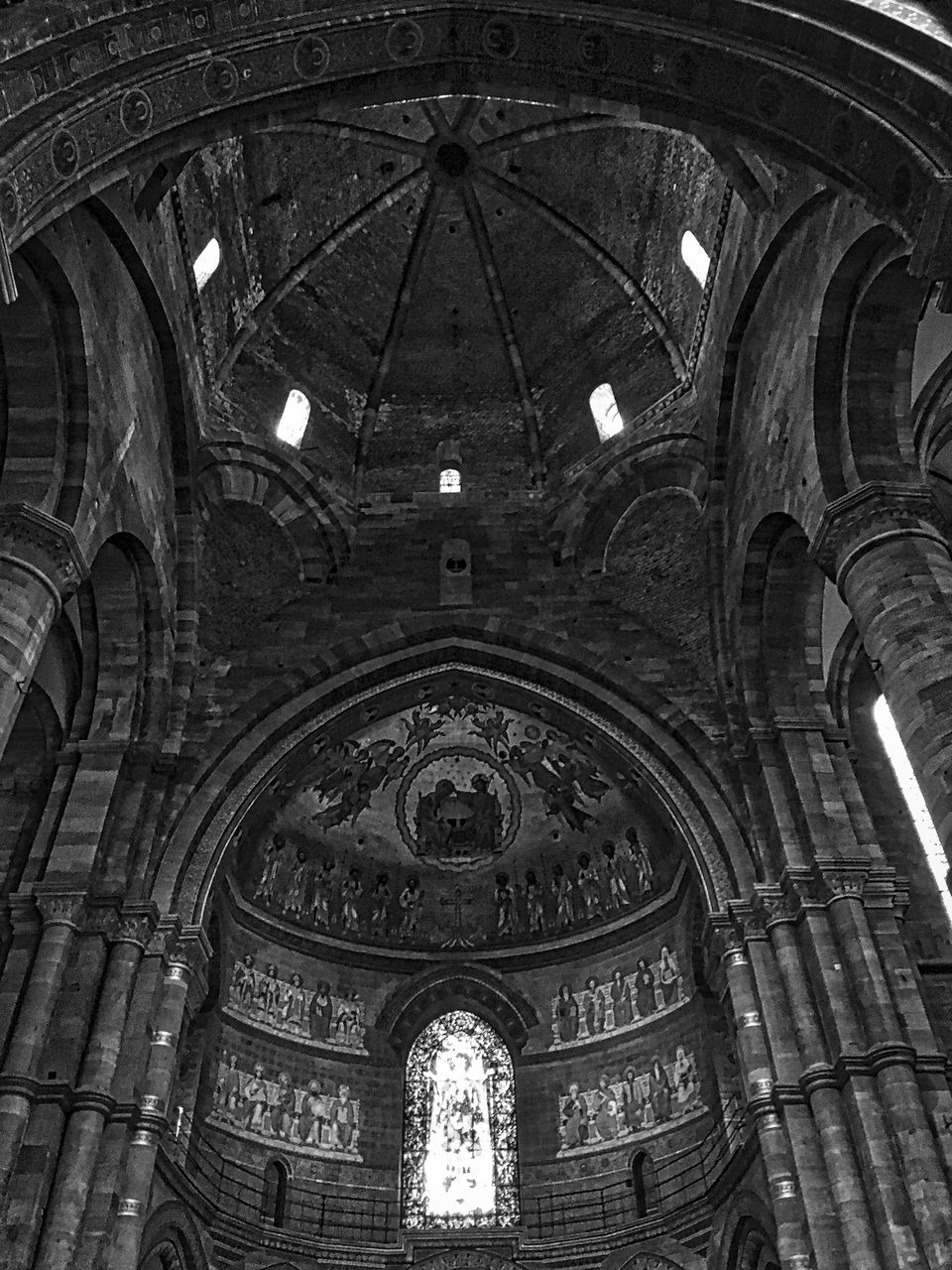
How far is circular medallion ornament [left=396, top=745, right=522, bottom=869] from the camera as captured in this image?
57.0 feet

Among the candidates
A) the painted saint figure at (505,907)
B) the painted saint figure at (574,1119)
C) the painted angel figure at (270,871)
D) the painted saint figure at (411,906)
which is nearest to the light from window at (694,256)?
the painted saint figure at (505,907)

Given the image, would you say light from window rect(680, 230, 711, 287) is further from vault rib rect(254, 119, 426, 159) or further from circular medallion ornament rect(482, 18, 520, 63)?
circular medallion ornament rect(482, 18, 520, 63)

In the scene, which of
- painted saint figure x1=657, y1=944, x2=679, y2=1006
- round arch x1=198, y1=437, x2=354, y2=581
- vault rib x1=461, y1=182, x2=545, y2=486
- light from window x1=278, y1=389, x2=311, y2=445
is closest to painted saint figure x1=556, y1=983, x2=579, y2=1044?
painted saint figure x1=657, y1=944, x2=679, y2=1006

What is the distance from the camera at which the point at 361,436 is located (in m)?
18.4

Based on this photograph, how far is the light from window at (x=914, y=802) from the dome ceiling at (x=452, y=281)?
5489mm

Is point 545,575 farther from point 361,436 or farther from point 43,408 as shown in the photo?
point 43,408

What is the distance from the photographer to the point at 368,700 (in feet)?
52.2

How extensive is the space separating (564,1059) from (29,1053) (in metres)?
7.32

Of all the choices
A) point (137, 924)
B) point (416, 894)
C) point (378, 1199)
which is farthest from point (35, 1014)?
point (416, 894)

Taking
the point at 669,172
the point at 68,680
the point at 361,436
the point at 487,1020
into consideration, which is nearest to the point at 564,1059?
the point at 487,1020

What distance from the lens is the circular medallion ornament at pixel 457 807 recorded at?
17.4m

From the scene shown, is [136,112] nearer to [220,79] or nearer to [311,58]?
[220,79]

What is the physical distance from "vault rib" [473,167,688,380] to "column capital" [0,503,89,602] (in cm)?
949

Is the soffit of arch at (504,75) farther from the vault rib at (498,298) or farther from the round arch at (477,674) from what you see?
the vault rib at (498,298)
